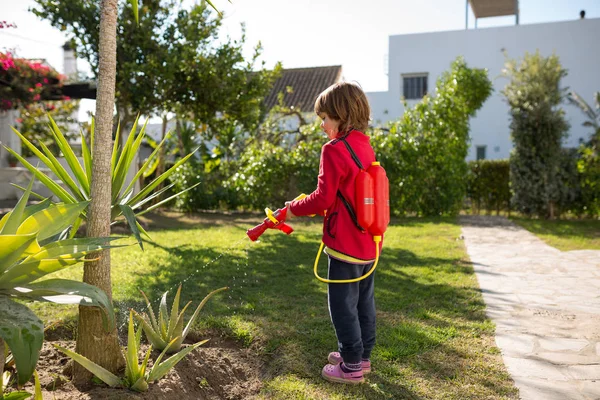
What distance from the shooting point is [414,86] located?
22859mm

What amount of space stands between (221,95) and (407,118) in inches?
191

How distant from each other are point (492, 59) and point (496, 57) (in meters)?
0.17

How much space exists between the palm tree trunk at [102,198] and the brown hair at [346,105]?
1129 millimetres

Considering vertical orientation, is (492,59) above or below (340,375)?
above

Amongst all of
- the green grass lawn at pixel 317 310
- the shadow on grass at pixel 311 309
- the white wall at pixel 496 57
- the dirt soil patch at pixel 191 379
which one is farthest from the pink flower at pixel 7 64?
the white wall at pixel 496 57

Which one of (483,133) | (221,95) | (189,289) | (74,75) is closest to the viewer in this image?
(189,289)

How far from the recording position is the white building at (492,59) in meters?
20.4

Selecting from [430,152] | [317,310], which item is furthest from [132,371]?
[430,152]

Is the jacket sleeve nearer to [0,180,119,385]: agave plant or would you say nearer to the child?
the child

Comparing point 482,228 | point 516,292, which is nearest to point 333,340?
point 516,292

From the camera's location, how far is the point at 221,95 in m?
10.1

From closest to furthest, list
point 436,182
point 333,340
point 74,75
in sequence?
1. point 333,340
2. point 436,182
3. point 74,75

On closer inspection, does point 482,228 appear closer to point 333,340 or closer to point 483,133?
point 333,340

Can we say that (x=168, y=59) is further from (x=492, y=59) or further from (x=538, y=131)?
(x=492, y=59)
